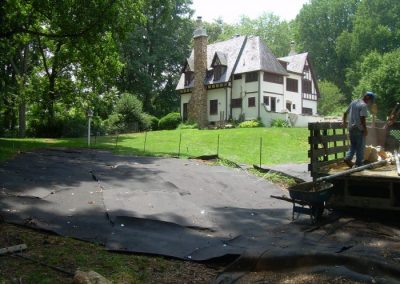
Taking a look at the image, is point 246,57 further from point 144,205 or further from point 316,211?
point 316,211

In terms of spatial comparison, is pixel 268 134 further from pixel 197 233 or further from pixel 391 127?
pixel 197 233

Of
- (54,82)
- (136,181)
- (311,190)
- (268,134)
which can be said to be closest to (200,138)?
(268,134)

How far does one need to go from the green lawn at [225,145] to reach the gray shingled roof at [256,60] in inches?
411

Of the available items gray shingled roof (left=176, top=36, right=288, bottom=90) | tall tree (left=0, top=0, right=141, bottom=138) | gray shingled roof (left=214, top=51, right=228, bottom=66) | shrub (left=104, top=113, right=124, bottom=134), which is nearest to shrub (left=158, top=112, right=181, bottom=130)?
shrub (left=104, top=113, right=124, bottom=134)

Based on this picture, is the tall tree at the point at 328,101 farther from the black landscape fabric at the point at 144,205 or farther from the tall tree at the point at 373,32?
the black landscape fabric at the point at 144,205

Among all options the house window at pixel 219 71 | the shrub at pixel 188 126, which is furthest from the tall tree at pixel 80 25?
the house window at pixel 219 71

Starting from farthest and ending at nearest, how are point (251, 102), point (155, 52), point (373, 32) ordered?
point (373, 32) → point (155, 52) → point (251, 102)

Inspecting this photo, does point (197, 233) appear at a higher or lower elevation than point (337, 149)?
lower

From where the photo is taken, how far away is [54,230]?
682 centimetres

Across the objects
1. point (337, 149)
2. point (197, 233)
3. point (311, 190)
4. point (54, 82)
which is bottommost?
point (197, 233)

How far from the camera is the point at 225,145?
25953mm

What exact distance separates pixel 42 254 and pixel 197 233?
2596 mm

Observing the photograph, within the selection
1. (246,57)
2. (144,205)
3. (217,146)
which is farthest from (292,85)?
(144,205)

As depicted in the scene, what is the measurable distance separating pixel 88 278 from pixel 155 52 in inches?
1923
